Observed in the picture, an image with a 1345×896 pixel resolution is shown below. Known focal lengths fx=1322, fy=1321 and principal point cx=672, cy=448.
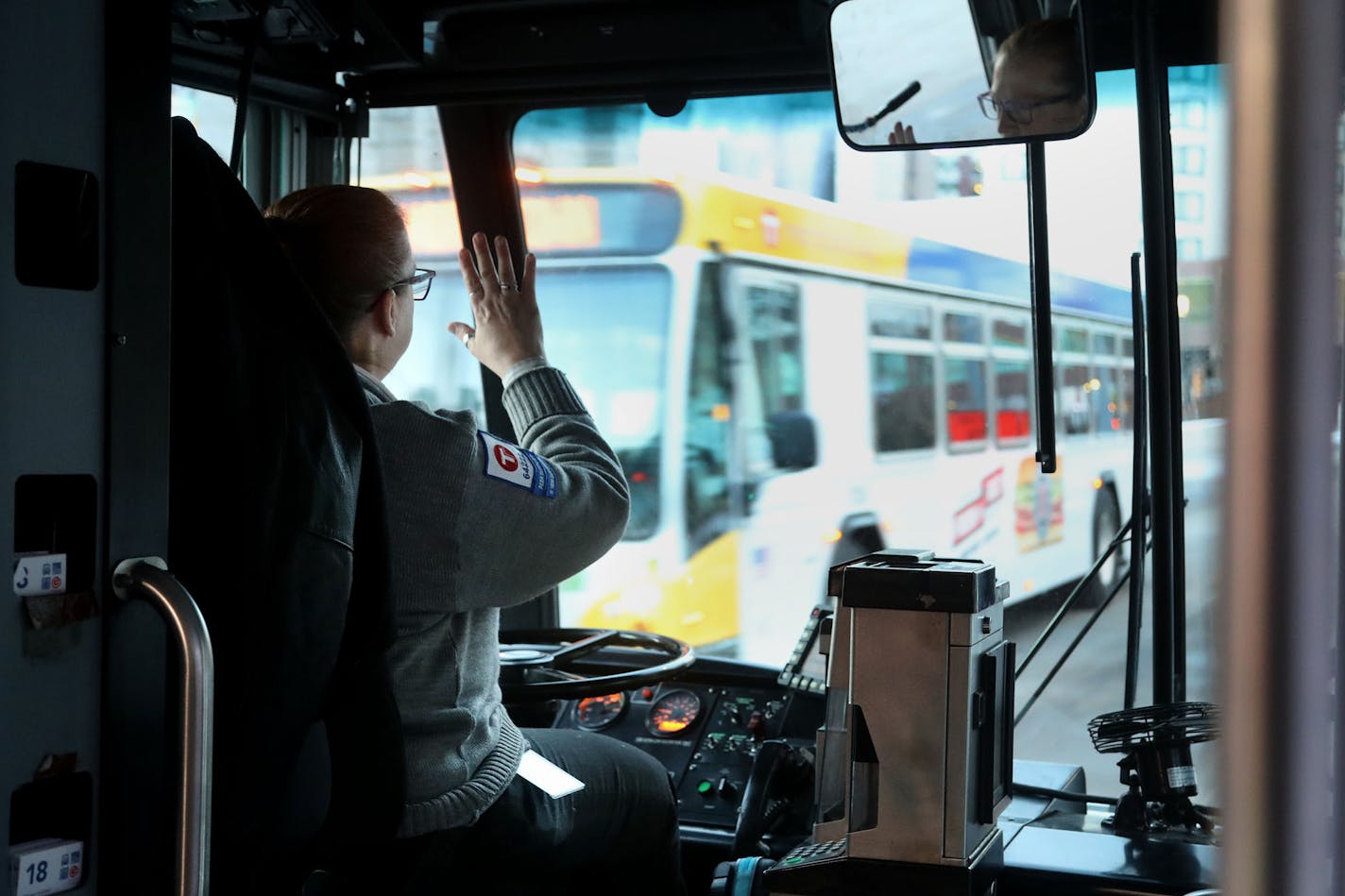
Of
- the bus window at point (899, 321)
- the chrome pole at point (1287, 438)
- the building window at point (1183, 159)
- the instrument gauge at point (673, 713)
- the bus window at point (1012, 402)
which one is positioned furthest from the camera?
the bus window at point (1012, 402)

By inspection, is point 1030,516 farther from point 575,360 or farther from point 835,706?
point 835,706

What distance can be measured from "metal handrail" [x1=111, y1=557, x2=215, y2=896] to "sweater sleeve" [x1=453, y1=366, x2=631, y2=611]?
2.13ft

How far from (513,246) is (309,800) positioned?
6.63ft

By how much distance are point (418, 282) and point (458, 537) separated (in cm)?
43

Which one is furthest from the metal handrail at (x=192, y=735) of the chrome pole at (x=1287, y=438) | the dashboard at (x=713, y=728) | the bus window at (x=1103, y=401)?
the bus window at (x=1103, y=401)

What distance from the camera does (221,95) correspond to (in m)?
2.71

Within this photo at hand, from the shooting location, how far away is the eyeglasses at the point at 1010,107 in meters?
2.23

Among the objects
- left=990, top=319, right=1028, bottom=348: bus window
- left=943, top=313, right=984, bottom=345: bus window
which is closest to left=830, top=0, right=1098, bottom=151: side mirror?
left=943, top=313, right=984, bottom=345: bus window

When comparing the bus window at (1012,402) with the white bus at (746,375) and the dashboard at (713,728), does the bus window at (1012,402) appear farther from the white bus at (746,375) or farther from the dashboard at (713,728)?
the dashboard at (713,728)

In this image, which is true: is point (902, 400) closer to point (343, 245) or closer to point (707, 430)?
point (707, 430)

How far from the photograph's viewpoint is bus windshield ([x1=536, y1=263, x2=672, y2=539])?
5434mm

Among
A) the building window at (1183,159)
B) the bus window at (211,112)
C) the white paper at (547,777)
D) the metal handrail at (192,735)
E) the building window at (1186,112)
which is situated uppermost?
the bus window at (211,112)

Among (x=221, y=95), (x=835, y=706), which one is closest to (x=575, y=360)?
(x=221, y=95)

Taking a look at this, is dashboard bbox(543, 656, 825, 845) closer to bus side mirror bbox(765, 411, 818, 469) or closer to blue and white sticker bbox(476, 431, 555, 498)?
blue and white sticker bbox(476, 431, 555, 498)
